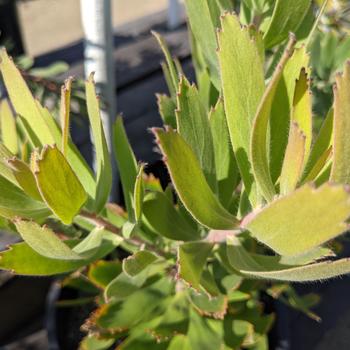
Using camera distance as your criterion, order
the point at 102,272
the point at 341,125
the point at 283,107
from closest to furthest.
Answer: the point at 341,125, the point at 283,107, the point at 102,272

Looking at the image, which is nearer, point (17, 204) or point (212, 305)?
point (17, 204)

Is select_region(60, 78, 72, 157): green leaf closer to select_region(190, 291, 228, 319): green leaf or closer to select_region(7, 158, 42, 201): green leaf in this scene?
select_region(7, 158, 42, 201): green leaf

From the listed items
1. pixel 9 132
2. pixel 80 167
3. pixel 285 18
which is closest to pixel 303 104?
→ pixel 285 18

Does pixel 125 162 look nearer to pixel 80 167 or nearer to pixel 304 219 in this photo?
pixel 80 167

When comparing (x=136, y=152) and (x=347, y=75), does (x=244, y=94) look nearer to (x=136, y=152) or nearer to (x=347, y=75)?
(x=347, y=75)

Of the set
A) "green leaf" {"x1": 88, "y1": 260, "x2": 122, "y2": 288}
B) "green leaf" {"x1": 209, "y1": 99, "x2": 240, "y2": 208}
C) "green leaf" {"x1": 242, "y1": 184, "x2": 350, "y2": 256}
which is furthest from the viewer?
"green leaf" {"x1": 88, "y1": 260, "x2": 122, "y2": 288}

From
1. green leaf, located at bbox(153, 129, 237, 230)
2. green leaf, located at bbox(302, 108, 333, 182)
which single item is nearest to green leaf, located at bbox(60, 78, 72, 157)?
green leaf, located at bbox(153, 129, 237, 230)

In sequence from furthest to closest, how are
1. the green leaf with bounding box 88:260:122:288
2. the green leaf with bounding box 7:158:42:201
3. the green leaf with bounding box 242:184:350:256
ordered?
the green leaf with bounding box 88:260:122:288 < the green leaf with bounding box 7:158:42:201 < the green leaf with bounding box 242:184:350:256
